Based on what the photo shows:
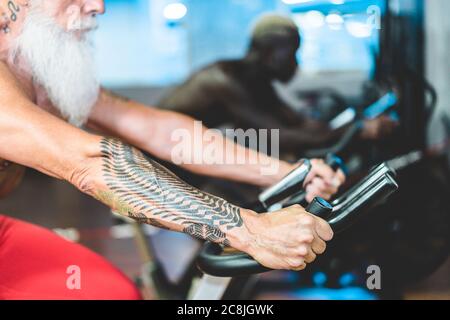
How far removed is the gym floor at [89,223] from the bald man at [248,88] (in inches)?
25.5

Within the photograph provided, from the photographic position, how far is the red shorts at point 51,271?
3.87 ft

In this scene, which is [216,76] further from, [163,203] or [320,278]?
[163,203]

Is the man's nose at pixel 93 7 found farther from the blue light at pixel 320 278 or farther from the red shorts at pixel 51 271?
the blue light at pixel 320 278

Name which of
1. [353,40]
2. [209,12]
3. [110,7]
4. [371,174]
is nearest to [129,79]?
[110,7]

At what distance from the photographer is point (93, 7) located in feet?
3.84

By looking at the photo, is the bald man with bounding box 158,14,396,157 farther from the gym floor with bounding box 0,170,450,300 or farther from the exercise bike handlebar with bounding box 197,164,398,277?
the exercise bike handlebar with bounding box 197,164,398,277

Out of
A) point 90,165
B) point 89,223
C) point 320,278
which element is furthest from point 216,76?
point 89,223

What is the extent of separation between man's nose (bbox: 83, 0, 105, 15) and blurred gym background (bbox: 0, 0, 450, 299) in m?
1.09

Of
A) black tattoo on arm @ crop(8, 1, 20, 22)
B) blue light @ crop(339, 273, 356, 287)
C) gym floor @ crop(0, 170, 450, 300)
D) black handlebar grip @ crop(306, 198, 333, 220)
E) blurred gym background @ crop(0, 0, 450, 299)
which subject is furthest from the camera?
gym floor @ crop(0, 170, 450, 300)

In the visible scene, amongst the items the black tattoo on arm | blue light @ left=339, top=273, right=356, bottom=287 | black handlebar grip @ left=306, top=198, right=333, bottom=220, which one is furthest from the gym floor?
the black tattoo on arm

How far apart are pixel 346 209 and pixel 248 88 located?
1.40 metres

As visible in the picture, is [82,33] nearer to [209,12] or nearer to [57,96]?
[57,96]

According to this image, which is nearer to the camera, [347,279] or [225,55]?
[347,279]

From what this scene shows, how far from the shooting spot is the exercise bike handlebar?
0.90 m
